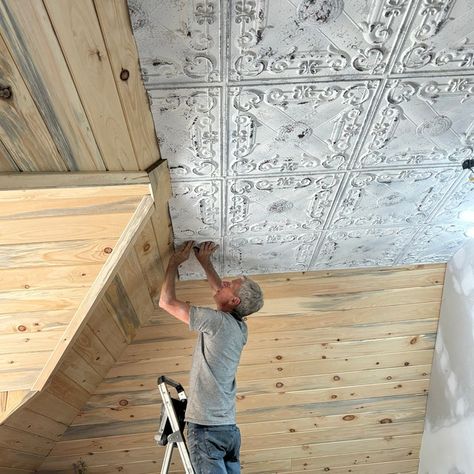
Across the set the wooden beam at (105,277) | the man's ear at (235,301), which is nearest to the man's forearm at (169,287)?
the man's ear at (235,301)

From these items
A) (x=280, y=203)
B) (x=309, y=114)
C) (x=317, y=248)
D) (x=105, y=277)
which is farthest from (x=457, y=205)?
(x=105, y=277)

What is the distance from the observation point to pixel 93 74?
97cm

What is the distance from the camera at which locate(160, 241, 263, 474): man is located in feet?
5.66

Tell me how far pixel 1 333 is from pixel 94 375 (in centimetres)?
94

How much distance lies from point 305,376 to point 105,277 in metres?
1.65

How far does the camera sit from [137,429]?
8.75 ft

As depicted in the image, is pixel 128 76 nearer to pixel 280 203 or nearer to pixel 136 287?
pixel 280 203

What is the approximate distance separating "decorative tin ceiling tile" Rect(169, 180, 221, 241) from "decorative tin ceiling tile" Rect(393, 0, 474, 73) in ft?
2.34

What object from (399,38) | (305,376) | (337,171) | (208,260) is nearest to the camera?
(399,38)

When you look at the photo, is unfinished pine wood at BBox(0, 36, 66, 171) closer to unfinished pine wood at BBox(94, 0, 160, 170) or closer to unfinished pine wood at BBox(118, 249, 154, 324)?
unfinished pine wood at BBox(94, 0, 160, 170)

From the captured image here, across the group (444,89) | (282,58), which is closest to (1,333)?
(282,58)

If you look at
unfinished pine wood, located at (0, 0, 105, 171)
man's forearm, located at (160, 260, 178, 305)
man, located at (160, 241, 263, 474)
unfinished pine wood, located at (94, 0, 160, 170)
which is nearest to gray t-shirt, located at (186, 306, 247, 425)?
man, located at (160, 241, 263, 474)

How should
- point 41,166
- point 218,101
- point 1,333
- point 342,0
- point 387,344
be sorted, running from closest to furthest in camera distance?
point 342,0
point 41,166
point 218,101
point 1,333
point 387,344

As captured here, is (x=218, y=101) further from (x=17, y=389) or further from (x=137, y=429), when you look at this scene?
(x=137, y=429)
